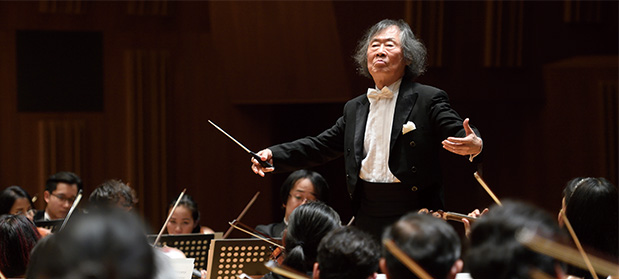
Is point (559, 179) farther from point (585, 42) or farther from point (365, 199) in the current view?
point (365, 199)

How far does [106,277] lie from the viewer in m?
1.12

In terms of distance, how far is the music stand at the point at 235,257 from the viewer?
306 cm

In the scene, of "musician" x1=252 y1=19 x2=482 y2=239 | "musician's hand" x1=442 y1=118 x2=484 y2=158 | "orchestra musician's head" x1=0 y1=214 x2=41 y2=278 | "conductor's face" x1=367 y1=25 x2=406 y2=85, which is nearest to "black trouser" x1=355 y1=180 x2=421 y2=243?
"musician" x1=252 y1=19 x2=482 y2=239

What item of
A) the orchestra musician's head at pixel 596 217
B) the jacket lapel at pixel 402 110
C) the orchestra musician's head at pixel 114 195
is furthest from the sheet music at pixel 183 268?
the orchestra musician's head at pixel 114 195

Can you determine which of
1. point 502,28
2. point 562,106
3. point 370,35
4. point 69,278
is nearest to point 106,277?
point 69,278

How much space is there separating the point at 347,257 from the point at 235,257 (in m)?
1.37

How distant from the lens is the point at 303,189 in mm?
4426

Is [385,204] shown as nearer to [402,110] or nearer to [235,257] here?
[402,110]

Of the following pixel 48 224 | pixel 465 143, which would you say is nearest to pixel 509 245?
pixel 465 143

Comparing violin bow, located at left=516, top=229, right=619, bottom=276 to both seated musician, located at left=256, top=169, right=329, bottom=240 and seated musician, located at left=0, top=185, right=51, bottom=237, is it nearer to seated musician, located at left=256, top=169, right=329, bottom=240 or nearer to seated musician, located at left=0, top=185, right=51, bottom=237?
seated musician, located at left=256, top=169, right=329, bottom=240

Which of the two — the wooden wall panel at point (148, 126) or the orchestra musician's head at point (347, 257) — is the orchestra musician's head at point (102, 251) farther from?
the wooden wall panel at point (148, 126)

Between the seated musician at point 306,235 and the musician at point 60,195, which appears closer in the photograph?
the seated musician at point 306,235

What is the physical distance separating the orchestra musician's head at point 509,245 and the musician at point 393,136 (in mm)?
1355

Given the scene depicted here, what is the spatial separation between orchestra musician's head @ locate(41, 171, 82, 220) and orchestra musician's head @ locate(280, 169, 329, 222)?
149 centimetres
